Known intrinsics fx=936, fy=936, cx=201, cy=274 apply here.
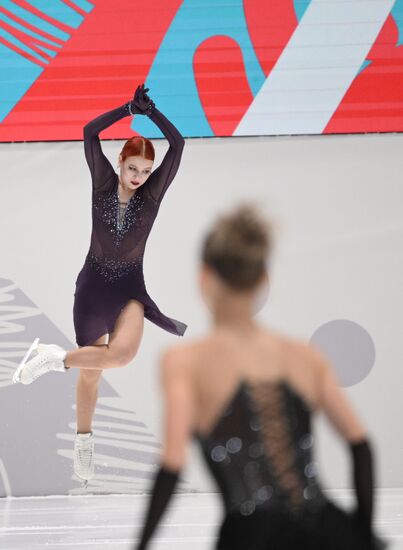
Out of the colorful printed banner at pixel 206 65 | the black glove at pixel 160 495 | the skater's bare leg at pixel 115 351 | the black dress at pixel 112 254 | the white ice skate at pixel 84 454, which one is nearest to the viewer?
the black glove at pixel 160 495

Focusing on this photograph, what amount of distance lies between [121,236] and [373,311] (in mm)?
2672

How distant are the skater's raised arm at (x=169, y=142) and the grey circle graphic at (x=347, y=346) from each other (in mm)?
2432

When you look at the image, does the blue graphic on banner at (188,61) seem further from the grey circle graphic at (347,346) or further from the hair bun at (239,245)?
the hair bun at (239,245)

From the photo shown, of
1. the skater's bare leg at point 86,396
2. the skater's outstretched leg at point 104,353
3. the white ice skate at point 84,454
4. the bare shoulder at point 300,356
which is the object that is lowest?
the white ice skate at point 84,454

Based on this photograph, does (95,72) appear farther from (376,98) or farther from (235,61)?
(376,98)

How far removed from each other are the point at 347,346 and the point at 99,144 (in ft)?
9.54

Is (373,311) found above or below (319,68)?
below

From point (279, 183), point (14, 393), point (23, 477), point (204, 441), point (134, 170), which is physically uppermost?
point (279, 183)

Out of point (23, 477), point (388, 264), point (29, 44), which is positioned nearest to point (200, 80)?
point (29, 44)

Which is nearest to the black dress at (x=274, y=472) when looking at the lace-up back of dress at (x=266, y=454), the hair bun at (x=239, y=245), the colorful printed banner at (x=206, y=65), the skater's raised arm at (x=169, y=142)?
the lace-up back of dress at (x=266, y=454)

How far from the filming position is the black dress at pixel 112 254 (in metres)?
4.61

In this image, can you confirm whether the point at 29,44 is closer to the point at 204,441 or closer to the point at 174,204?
the point at 174,204

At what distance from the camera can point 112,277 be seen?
460 centimetres

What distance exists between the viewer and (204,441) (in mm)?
1445
